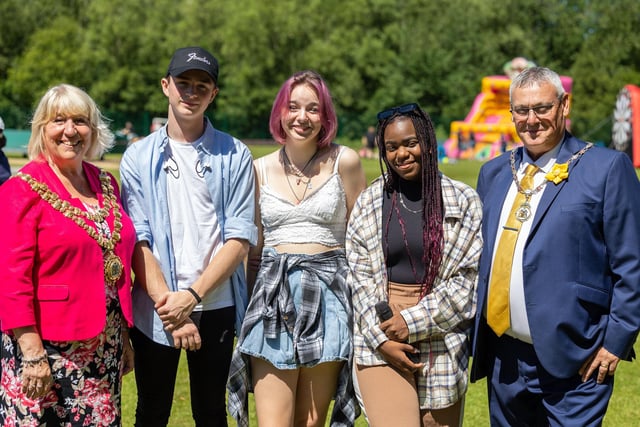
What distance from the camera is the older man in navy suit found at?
3570mm

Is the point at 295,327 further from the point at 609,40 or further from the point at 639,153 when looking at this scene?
the point at 609,40

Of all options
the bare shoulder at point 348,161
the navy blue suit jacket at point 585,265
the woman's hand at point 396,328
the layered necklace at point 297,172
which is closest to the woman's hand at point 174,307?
the layered necklace at point 297,172

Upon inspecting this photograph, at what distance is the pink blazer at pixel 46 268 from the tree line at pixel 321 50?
4893cm

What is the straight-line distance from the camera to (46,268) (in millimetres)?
3518

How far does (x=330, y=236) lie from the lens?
4.26m

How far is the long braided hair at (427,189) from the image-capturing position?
12.6ft

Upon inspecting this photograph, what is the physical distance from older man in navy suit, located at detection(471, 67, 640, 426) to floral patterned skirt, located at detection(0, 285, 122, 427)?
189cm

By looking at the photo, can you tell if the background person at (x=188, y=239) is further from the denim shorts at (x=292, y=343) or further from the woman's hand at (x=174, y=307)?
the denim shorts at (x=292, y=343)

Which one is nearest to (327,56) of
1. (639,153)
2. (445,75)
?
(445,75)

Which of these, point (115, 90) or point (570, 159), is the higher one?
point (115, 90)

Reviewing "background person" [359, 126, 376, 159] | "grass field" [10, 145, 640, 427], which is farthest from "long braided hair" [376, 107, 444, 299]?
"background person" [359, 126, 376, 159]

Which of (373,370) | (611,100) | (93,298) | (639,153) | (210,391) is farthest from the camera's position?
(611,100)

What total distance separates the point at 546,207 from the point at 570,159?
0.93 feet

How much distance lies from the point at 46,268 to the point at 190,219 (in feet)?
2.81
